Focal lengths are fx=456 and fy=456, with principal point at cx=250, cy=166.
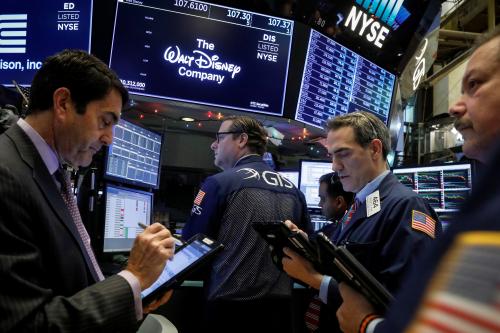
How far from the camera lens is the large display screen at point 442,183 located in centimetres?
344

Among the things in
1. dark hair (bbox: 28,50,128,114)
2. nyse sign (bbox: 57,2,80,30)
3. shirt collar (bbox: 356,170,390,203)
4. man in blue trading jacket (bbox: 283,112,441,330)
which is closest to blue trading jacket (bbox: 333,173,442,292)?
man in blue trading jacket (bbox: 283,112,441,330)

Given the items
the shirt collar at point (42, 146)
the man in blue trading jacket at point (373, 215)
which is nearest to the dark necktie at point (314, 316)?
the man in blue trading jacket at point (373, 215)

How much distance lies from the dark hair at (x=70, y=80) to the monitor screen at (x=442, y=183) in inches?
104

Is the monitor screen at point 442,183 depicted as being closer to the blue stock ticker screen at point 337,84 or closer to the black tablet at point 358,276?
the blue stock ticker screen at point 337,84

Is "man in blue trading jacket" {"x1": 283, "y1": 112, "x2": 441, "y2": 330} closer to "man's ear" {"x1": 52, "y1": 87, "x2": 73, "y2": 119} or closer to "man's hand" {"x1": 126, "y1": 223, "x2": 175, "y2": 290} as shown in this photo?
"man's hand" {"x1": 126, "y1": 223, "x2": 175, "y2": 290}

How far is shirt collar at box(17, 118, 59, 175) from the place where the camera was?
4.38ft

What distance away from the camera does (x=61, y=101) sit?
55.5 inches

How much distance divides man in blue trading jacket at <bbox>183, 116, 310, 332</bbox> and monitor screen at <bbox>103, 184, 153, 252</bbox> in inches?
20.3

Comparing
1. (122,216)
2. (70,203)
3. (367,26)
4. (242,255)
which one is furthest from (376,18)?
(70,203)

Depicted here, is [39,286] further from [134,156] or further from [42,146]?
[134,156]

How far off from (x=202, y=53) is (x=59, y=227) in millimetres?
2619

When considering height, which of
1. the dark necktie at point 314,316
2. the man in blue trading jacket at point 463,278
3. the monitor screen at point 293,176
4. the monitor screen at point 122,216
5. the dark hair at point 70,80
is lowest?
the dark necktie at point 314,316

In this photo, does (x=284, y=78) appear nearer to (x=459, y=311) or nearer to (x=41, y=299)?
(x=41, y=299)

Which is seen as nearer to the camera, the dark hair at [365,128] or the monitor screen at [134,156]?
the dark hair at [365,128]
